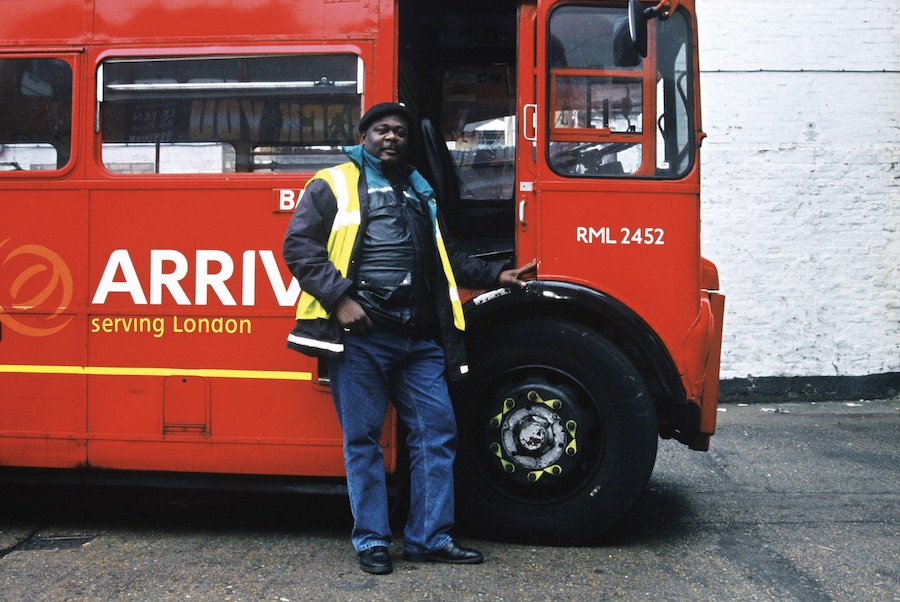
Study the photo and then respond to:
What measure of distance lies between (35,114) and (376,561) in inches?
107

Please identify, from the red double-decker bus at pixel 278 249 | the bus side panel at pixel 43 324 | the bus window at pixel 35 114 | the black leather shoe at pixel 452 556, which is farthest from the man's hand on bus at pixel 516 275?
the bus window at pixel 35 114

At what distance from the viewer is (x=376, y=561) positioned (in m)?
4.05

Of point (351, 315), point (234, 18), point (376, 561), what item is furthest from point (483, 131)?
point (376, 561)

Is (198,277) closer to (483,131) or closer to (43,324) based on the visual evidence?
(43,324)

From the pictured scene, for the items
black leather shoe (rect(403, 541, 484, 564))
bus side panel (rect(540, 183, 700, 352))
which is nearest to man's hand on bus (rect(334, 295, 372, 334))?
bus side panel (rect(540, 183, 700, 352))

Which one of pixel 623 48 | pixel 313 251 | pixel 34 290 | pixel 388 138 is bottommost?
pixel 34 290

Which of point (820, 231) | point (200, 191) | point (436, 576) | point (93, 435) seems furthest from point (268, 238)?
point (820, 231)

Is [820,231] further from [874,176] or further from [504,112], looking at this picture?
[504,112]

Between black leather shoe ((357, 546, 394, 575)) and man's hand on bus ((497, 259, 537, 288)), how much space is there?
4.33ft

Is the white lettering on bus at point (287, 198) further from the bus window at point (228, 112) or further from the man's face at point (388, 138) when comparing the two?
the man's face at point (388, 138)

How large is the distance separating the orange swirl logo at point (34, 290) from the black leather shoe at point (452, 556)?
2057 millimetres

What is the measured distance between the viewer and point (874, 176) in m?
9.41

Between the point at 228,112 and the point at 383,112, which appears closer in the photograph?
the point at 383,112

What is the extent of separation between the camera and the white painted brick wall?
941cm
